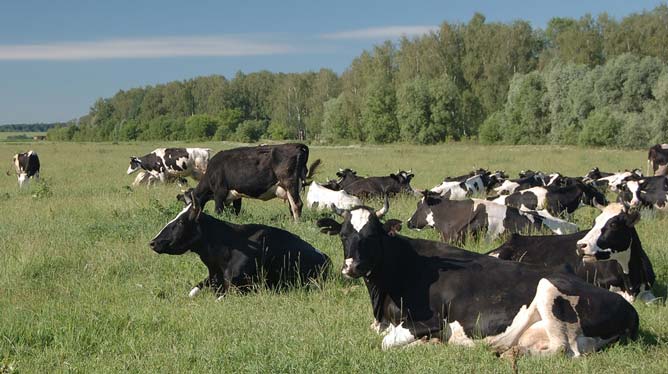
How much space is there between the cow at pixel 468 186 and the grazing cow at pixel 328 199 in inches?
121

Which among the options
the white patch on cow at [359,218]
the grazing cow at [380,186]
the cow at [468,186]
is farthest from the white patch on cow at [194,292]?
the cow at [468,186]

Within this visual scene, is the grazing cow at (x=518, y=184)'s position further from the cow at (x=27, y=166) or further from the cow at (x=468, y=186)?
Result: the cow at (x=27, y=166)

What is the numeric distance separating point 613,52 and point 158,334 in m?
68.6

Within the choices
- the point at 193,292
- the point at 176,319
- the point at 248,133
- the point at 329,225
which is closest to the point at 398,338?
the point at 329,225

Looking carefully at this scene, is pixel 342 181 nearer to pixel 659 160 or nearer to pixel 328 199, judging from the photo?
pixel 328 199

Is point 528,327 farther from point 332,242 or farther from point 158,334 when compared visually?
point 332,242

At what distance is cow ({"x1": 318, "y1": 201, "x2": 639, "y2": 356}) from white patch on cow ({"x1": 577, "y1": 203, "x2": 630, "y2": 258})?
1169mm

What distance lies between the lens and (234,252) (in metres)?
9.38

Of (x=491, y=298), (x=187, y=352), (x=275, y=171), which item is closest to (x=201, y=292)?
(x=187, y=352)

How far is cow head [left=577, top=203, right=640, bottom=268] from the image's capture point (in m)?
7.96

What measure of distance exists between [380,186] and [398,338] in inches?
516

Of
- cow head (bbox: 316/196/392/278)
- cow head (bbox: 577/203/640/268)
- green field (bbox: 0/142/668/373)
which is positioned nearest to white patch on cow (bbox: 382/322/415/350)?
green field (bbox: 0/142/668/373)

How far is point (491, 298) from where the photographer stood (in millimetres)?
6637

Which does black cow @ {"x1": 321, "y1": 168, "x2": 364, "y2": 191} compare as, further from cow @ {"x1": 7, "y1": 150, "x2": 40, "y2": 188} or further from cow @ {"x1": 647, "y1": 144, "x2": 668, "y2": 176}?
cow @ {"x1": 7, "y1": 150, "x2": 40, "y2": 188}
